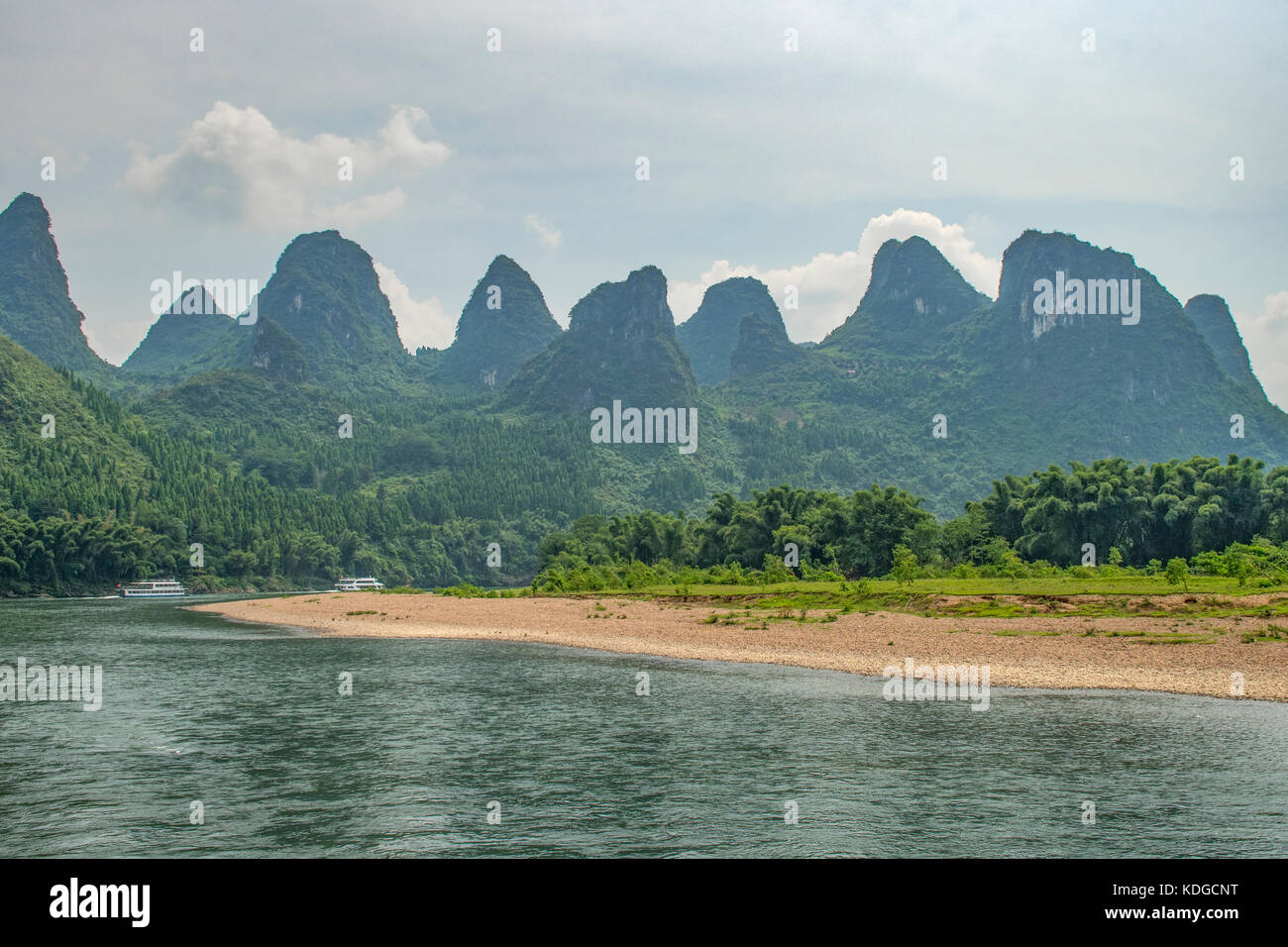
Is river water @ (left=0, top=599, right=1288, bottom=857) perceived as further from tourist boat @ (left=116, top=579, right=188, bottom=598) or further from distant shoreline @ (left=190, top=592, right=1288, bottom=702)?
tourist boat @ (left=116, top=579, right=188, bottom=598)

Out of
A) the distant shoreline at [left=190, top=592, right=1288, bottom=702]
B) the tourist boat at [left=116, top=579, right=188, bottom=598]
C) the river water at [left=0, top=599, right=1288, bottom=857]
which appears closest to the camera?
the river water at [left=0, top=599, right=1288, bottom=857]

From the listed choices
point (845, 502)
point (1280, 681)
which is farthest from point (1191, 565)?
point (1280, 681)

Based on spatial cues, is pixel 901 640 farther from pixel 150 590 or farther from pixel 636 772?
pixel 150 590

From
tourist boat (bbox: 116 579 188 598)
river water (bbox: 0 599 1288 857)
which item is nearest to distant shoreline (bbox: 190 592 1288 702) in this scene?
river water (bbox: 0 599 1288 857)

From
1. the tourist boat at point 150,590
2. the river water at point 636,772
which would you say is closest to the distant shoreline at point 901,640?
the river water at point 636,772
